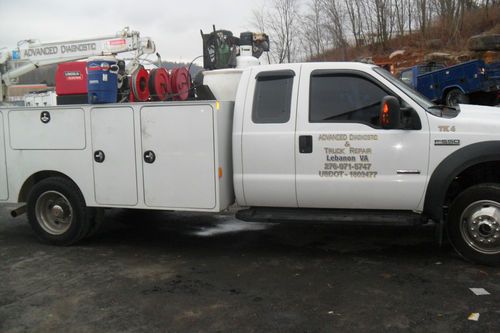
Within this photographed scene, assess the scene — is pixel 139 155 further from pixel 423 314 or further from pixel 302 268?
pixel 423 314

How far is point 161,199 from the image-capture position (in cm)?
567

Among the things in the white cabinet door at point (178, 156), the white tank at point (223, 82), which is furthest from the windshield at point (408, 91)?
the white cabinet door at point (178, 156)

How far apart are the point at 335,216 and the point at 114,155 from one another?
104 inches

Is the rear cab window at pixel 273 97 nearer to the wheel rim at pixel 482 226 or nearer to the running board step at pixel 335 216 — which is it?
the running board step at pixel 335 216

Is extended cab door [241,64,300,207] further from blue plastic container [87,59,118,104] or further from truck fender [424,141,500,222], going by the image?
blue plastic container [87,59,118,104]

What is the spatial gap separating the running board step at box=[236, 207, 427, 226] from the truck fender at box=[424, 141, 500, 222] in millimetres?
187

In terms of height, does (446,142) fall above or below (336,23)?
below

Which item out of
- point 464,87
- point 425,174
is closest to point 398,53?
point 464,87

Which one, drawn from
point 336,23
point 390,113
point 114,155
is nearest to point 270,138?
point 390,113

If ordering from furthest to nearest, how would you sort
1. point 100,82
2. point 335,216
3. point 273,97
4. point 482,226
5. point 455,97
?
point 455,97 < point 100,82 < point 273,97 < point 335,216 < point 482,226

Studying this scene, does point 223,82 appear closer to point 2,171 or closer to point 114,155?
point 114,155

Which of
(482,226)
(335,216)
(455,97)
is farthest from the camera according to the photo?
(455,97)

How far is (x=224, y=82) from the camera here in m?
6.00

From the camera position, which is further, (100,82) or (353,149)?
(100,82)
